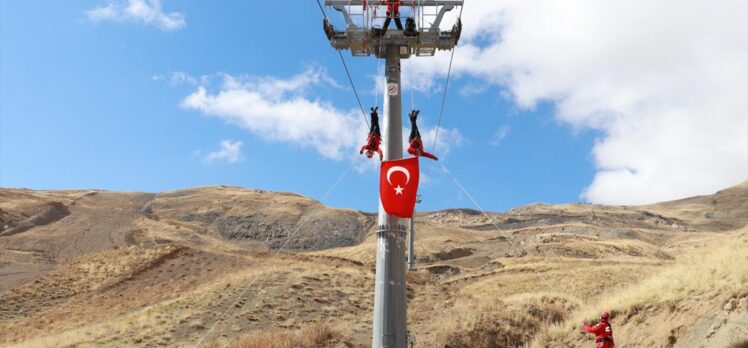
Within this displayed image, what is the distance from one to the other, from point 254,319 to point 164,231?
5703 centimetres

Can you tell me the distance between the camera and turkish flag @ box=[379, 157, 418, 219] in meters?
11.9

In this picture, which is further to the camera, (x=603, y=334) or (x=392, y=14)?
(x=392, y=14)

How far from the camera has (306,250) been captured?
80.4 meters

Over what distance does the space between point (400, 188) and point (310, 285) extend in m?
21.8

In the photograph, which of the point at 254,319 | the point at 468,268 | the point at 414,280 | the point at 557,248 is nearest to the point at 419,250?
the point at 468,268

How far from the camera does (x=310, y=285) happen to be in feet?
106

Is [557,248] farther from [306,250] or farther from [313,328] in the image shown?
[313,328]

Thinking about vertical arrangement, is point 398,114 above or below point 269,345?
above

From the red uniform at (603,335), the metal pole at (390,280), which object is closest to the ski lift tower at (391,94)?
the metal pole at (390,280)

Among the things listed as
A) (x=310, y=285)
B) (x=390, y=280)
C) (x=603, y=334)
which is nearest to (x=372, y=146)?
(x=390, y=280)

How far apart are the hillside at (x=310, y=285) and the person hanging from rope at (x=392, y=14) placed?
976 cm

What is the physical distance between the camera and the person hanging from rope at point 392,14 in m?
13.6

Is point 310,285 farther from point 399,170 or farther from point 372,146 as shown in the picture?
point 399,170

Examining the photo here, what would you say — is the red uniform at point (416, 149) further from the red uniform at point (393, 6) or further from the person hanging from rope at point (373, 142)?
the red uniform at point (393, 6)
